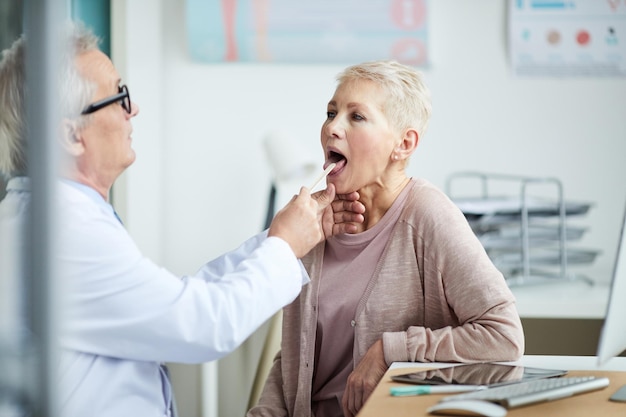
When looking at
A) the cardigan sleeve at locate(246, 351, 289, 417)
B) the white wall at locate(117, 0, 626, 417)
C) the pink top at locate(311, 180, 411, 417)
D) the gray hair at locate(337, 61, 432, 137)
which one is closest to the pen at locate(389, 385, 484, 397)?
the pink top at locate(311, 180, 411, 417)

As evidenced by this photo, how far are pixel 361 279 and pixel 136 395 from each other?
524 millimetres

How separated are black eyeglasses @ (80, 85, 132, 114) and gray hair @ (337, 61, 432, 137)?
517mm

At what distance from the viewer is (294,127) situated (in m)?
3.03

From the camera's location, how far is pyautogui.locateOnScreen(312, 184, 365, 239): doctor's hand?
171 centimetres

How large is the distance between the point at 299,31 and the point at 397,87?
131 cm

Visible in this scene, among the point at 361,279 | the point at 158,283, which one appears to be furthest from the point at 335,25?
the point at 158,283

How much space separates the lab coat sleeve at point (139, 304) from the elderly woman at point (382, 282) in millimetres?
352

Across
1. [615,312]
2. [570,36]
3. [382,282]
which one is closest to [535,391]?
[615,312]

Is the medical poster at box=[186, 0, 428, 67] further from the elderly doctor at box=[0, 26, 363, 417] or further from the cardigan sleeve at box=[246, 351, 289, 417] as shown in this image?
the elderly doctor at box=[0, 26, 363, 417]

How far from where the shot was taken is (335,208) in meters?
1.75

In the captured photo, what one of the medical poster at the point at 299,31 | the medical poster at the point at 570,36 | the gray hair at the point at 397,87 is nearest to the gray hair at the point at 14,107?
the gray hair at the point at 397,87

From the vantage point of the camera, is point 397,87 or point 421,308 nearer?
point 421,308

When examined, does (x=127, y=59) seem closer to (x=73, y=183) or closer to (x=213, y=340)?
(x=73, y=183)

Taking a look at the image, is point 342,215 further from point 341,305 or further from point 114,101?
point 114,101
